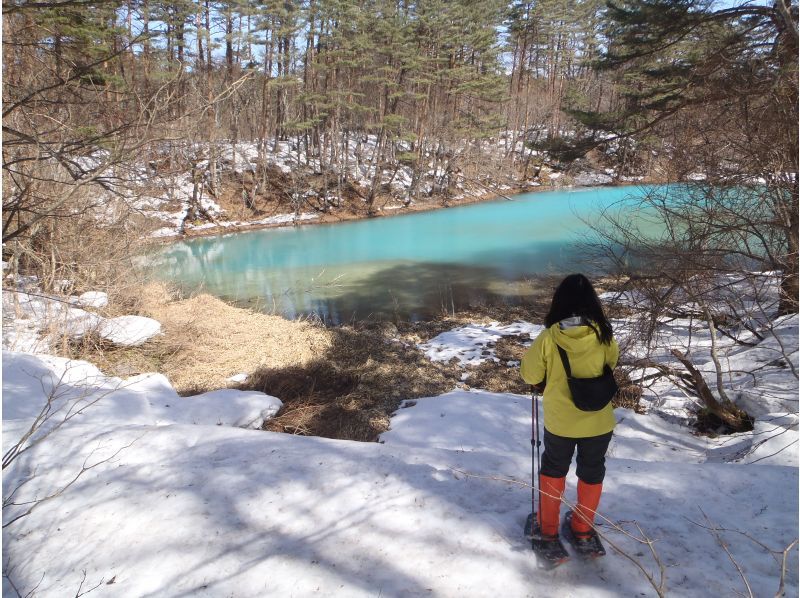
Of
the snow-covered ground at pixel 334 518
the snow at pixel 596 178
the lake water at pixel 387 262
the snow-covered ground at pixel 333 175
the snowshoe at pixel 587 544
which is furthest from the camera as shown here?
the snow-covered ground at pixel 333 175

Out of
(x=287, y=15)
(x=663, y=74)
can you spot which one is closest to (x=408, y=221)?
(x=287, y=15)

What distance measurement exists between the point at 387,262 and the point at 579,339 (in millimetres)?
15979

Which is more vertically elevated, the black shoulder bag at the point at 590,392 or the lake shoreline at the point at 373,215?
the lake shoreline at the point at 373,215

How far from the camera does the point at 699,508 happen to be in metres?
2.79

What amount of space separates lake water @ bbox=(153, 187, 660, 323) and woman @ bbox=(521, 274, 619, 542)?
212 inches

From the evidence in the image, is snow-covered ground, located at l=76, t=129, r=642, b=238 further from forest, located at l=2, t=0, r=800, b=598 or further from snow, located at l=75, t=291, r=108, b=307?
snow, located at l=75, t=291, r=108, b=307

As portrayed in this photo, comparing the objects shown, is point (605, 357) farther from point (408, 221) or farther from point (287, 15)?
point (287, 15)

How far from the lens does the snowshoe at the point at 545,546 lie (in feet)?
7.79

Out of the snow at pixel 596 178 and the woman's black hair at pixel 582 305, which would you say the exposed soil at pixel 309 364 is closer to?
the woman's black hair at pixel 582 305

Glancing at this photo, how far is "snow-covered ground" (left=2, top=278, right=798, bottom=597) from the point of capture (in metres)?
2.28

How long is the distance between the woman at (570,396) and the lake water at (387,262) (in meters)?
5.37

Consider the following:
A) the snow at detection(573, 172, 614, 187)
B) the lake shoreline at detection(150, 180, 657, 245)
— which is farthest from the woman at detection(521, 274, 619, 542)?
the lake shoreline at detection(150, 180, 657, 245)

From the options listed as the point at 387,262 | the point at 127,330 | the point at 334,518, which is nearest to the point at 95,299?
the point at 127,330

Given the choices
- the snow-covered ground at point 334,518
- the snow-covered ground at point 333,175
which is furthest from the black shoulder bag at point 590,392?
the snow-covered ground at point 333,175
